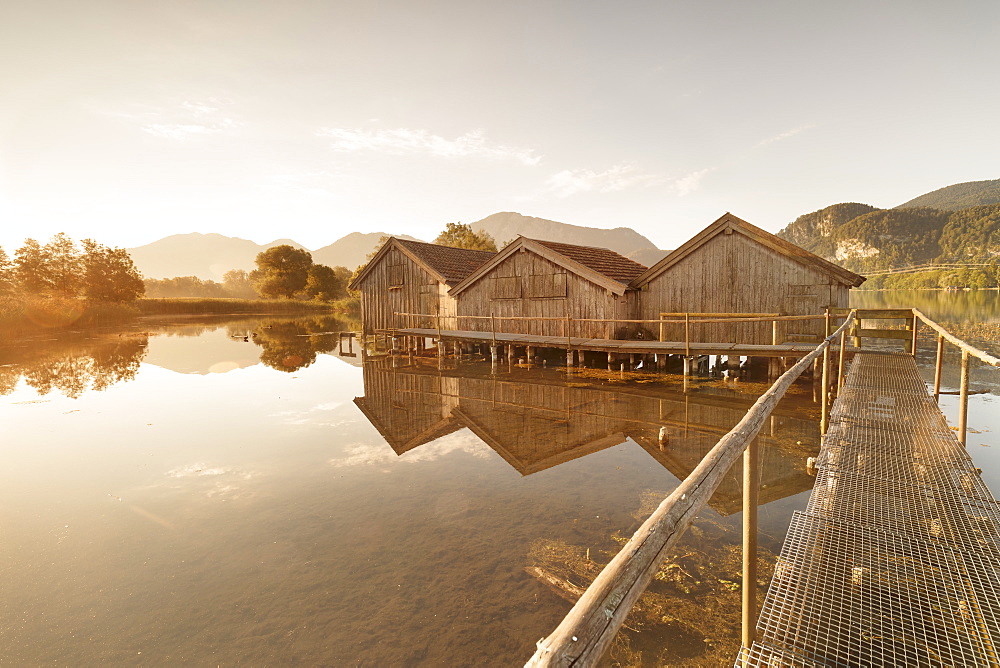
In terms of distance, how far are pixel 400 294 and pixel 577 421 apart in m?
20.6

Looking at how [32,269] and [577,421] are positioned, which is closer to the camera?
[577,421]

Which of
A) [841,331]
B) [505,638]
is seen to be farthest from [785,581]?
[841,331]

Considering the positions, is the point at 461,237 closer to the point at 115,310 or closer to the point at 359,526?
the point at 115,310

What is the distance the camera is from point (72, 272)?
57.6m

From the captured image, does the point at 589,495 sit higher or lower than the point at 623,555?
lower

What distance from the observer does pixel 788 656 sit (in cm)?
328

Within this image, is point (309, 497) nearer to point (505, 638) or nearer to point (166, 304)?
point (505, 638)

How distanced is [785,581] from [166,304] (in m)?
74.9

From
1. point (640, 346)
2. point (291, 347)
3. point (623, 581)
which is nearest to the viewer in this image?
point (623, 581)

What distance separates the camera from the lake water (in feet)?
15.1

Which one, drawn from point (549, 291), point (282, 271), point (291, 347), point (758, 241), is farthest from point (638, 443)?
point (282, 271)

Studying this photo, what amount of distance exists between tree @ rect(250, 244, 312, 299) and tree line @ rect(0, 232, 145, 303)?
1773cm

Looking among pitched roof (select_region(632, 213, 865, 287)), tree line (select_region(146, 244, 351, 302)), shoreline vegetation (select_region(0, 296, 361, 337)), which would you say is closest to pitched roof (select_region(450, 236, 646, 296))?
pitched roof (select_region(632, 213, 865, 287))

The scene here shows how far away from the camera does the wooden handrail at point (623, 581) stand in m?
1.38
